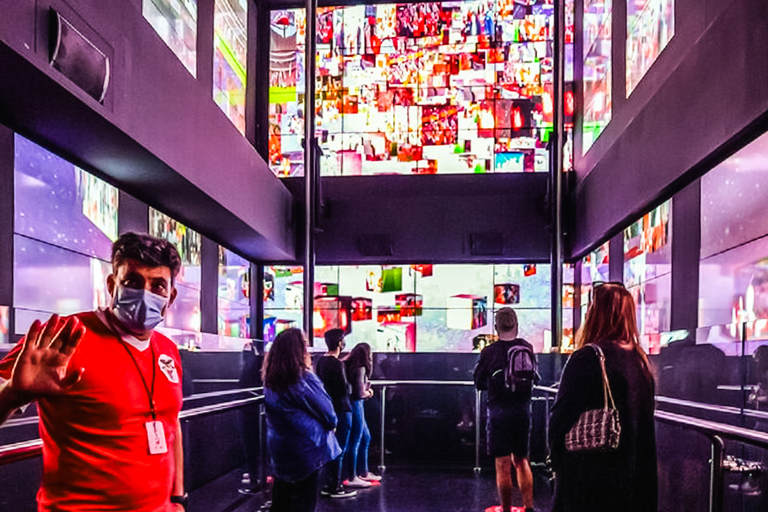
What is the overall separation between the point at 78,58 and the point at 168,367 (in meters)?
2.45

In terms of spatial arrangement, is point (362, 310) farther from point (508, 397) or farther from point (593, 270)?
point (508, 397)

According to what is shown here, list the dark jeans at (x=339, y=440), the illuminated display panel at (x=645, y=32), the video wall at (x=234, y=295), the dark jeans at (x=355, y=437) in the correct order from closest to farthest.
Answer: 1. the illuminated display panel at (x=645, y=32)
2. the dark jeans at (x=339, y=440)
3. the dark jeans at (x=355, y=437)
4. the video wall at (x=234, y=295)

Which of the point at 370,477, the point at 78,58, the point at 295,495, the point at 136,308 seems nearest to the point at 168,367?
the point at 136,308

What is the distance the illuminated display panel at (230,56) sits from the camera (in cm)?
827

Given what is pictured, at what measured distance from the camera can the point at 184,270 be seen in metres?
7.38

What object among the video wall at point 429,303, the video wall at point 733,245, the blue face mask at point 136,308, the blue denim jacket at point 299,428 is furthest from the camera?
the video wall at point 429,303

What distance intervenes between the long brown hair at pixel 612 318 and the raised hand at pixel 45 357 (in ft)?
6.76

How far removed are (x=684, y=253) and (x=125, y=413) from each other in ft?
15.0

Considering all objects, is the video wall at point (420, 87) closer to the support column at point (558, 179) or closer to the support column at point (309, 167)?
the support column at point (309, 167)

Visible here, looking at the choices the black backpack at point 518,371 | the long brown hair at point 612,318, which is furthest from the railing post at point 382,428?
the long brown hair at point 612,318

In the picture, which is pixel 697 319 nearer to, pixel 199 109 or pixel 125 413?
pixel 199 109

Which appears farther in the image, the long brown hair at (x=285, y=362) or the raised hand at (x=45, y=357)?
the long brown hair at (x=285, y=362)

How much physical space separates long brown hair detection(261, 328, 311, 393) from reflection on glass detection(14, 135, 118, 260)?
1.66m

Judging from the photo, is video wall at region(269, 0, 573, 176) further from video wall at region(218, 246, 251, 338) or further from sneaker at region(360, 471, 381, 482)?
sneaker at region(360, 471, 381, 482)
